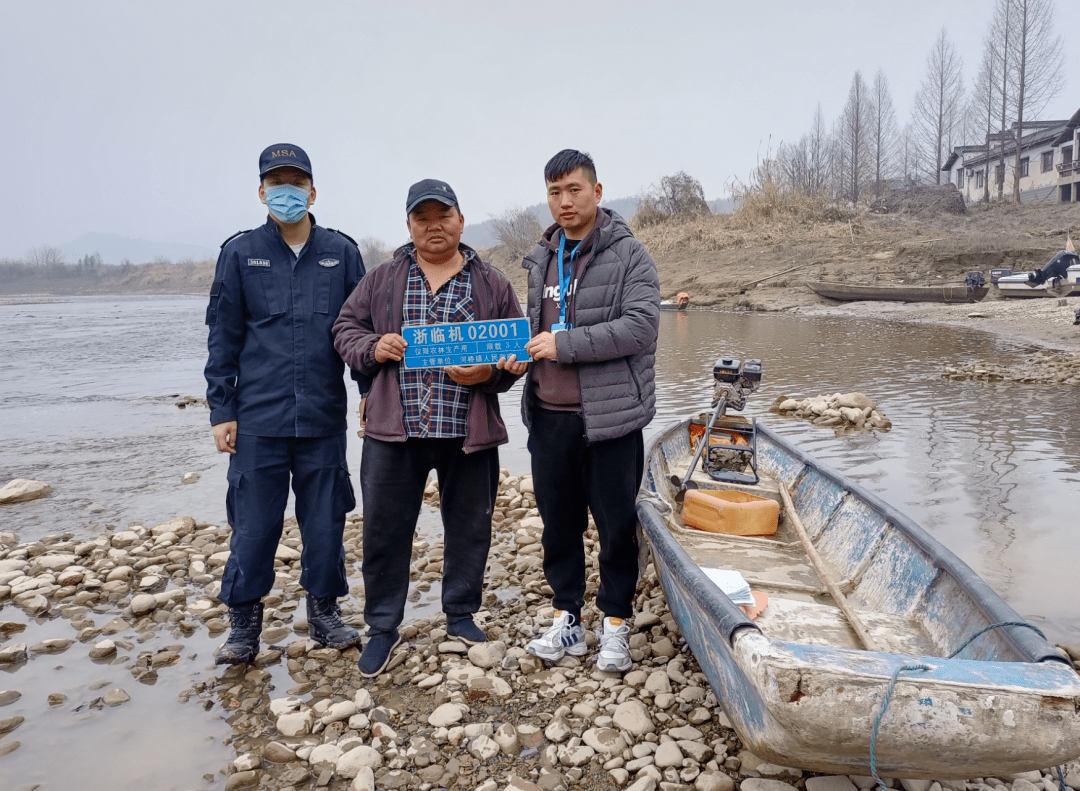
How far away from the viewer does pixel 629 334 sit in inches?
111

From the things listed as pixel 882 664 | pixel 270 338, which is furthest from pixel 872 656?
pixel 270 338

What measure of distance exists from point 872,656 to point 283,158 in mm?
2944

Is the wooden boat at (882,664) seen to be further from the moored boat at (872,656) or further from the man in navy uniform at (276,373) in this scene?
the man in navy uniform at (276,373)

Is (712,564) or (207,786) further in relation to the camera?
(712,564)

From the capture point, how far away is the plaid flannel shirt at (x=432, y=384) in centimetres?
301

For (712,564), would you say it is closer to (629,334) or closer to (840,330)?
(629,334)

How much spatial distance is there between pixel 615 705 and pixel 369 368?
68.7 inches

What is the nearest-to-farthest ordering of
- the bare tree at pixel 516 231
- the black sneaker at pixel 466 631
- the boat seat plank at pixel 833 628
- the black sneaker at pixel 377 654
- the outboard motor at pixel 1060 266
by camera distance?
the boat seat plank at pixel 833 628 < the black sneaker at pixel 377 654 < the black sneaker at pixel 466 631 < the outboard motor at pixel 1060 266 < the bare tree at pixel 516 231

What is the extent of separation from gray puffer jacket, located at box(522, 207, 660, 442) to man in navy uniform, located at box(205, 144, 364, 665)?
1.15m

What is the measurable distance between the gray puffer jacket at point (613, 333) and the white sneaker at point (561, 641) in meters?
0.96

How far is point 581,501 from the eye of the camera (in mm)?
3230

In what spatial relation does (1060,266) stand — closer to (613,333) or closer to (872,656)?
(613,333)

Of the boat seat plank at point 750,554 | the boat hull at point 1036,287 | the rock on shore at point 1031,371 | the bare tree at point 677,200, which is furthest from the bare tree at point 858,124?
the boat seat plank at point 750,554

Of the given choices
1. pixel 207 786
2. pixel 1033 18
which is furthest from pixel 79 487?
pixel 1033 18
